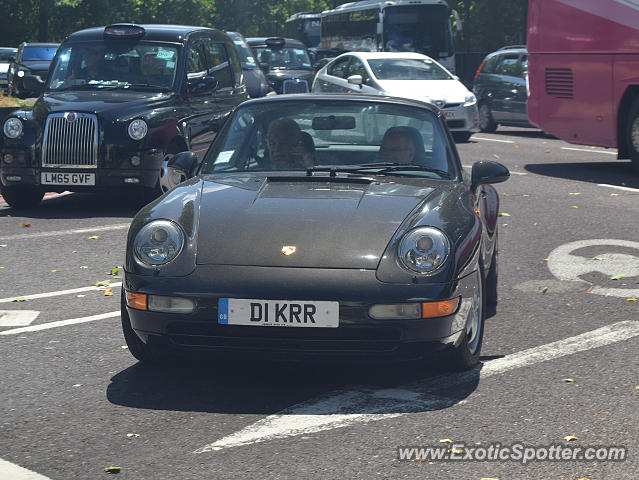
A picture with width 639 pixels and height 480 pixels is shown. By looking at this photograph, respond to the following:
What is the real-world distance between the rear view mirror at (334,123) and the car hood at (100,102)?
506 centimetres

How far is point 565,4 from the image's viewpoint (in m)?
16.2

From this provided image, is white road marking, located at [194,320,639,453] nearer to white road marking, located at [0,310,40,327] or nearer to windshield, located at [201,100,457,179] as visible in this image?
windshield, located at [201,100,457,179]

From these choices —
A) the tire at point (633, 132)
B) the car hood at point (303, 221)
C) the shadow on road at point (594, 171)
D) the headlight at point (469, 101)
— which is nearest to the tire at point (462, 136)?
the headlight at point (469, 101)

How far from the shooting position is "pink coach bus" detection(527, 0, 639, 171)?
49.2ft

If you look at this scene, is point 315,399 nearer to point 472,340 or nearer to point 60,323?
point 472,340

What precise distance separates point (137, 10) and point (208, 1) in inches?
452

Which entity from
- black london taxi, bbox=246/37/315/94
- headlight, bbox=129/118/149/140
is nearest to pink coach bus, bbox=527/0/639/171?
headlight, bbox=129/118/149/140

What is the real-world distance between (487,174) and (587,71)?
1007 centimetres

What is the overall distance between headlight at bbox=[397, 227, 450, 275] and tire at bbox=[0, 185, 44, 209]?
24.0 feet

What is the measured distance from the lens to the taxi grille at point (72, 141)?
11094 millimetres

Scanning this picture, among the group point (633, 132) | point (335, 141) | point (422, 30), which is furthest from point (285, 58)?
point (335, 141)

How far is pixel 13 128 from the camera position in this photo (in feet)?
36.9

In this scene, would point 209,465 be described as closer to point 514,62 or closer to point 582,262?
point 582,262

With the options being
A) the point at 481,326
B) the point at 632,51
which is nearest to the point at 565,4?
the point at 632,51
